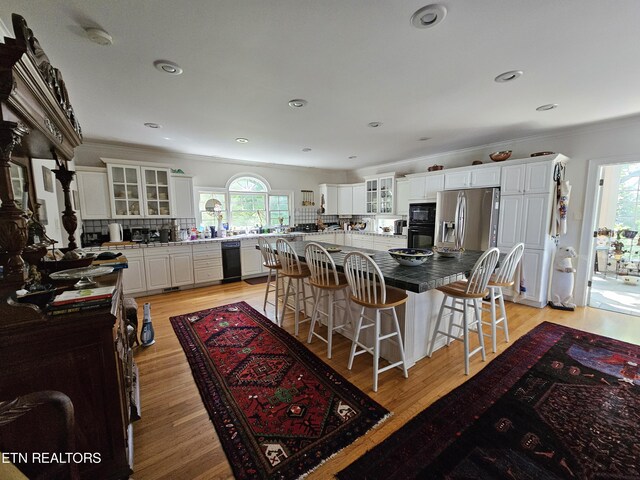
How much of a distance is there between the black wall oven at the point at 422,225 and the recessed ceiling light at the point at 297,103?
309cm

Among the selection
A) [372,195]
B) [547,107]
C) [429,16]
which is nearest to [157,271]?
[372,195]

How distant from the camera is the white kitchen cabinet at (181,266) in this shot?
455 centimetres

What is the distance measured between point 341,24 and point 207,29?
782 mm

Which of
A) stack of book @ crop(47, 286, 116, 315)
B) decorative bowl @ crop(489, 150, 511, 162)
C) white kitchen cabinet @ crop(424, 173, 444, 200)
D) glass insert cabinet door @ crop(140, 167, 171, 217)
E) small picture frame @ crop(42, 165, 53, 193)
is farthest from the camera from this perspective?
white kitchen cabinet @ crop(424, 173, 444, 200)

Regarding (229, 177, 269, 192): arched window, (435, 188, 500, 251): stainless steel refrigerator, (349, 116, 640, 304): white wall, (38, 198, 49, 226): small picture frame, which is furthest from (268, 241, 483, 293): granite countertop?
(229, 177, 269, 192): arched window

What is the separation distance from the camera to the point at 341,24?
1513mm

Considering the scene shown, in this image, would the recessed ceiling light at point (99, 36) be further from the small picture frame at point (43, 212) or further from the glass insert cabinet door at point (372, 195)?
the glass insert cabinet door at point (372, 195)

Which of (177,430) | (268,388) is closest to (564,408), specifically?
(268,388)

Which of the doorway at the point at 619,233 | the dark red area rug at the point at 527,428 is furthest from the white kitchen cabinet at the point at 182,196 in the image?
the doorway at the point at 619,233

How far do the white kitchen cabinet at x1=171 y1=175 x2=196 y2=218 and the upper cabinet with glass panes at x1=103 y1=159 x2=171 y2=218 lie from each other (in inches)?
4.3

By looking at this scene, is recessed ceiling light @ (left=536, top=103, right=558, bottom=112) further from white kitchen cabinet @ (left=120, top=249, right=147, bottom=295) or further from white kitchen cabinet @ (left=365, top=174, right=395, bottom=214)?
white kitchen cabinet @ (left=120, top=249, right=147, bottom=295)

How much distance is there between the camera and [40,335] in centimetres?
104

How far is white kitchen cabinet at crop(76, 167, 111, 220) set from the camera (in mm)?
4016

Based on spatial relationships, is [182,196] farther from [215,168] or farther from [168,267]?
[168,267]
